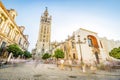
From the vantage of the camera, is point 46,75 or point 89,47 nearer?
point 46,75

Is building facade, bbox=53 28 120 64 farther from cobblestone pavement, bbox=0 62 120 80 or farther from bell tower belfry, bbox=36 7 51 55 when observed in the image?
bell tower belfry, bbox=36 7 51 55

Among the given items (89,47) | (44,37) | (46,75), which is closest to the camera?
(46,75)

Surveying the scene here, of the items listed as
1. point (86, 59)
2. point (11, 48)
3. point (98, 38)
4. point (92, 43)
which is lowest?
point (86, 59)

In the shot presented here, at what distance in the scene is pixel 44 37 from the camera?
66.9 meters

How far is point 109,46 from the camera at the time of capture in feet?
97.3

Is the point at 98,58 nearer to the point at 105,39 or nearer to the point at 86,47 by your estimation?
the point at 86,47

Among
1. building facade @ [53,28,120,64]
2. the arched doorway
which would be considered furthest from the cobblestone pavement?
the arched doorway

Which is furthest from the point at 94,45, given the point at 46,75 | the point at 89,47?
the point at 46,75

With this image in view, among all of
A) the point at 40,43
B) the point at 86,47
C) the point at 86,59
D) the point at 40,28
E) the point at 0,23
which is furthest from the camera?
the point at 40,28

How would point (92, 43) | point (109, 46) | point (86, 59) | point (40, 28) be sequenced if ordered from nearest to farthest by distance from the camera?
point (86, 59)
point (92, 43)
point (109, 46)
point (40, 28)

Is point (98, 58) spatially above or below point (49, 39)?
below

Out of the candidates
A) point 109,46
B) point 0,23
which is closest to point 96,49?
point 109,46

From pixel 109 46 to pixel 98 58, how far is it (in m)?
7.71

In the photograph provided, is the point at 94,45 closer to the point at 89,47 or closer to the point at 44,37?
the point at 89,47
